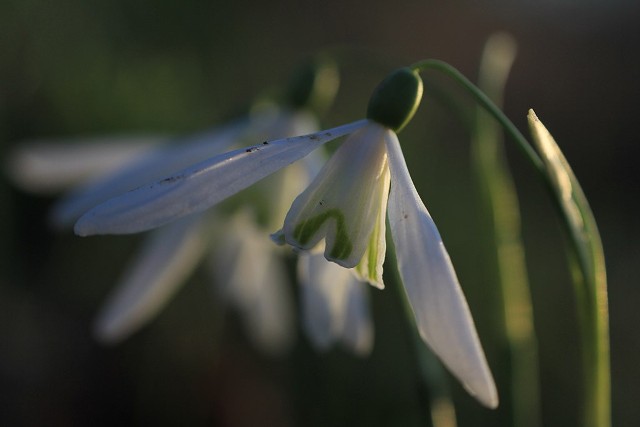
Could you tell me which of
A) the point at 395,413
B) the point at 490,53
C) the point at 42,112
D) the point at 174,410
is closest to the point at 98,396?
the point at 174,410

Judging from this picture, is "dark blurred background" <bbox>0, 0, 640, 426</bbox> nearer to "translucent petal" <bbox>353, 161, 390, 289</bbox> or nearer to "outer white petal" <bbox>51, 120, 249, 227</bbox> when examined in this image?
"outer white petal" <bbox>51, 120, 249, 227</bbox>

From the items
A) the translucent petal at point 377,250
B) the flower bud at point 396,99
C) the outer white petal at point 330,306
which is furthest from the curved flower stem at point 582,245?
the outer white petal at point 330,306

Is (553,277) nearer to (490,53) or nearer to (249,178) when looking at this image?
(490,53)

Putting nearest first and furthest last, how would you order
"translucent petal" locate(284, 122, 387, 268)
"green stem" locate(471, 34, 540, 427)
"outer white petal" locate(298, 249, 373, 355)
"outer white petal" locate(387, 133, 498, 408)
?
"outer white petal" locate(387, 133, 498, 408) < "translucent petal" locate(284, 122, 387, 268) < "green stem" locate(471, 34, 540, 427) < "outer white petal" locate(298, 249, 373, 355)

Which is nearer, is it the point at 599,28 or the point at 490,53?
the point at 490,53

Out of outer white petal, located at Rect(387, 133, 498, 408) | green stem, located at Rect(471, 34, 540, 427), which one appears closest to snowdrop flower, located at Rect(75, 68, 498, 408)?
outer white petal, located at Rect(387, 133, 498, 408)
